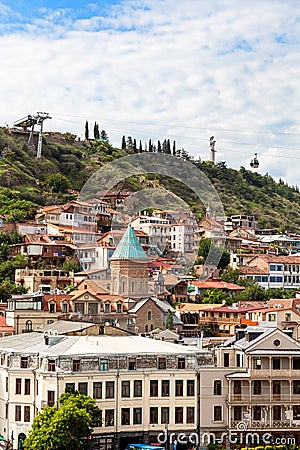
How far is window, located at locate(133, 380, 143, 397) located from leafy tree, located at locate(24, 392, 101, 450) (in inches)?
87.6

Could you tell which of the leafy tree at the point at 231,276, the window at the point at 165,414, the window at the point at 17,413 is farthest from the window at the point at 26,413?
the leafy tree at the point at 231,276

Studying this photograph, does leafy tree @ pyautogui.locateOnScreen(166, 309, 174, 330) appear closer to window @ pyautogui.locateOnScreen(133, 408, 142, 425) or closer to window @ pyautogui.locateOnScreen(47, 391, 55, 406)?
window @ pyautogui.locateOnScreen(133, 408, 142, 425)

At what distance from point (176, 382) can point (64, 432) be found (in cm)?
503

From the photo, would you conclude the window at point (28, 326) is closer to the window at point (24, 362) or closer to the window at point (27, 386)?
the window at point (24, 362)

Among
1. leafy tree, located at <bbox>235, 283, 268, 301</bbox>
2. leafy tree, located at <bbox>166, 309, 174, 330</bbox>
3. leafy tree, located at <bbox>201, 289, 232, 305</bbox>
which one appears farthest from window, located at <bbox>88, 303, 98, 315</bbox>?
leafy tree, located at <bbox>235, 283, 268, 301</bbox>

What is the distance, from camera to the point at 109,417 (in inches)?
1155

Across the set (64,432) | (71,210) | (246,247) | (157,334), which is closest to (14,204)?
(71,210)

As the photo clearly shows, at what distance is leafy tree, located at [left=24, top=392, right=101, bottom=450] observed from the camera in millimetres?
26609

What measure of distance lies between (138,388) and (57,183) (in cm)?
5786

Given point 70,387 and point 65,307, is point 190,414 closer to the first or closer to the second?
point 70,387

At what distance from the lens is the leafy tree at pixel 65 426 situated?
26609 mm

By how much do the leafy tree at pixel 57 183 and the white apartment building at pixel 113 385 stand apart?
5568 centimetres

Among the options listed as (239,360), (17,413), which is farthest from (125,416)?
(239,360)

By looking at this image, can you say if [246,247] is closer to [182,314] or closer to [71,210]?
[71,210]
